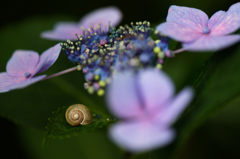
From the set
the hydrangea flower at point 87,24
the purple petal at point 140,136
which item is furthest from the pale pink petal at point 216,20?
the hydrangea flower at point 87,24

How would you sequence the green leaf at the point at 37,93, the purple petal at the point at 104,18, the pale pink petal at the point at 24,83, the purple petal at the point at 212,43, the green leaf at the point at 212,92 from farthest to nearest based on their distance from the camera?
1. the purple petal at the point at 104,18
2. the green leaf at the point at 37,93
3. the pale pink petal at the point at 24,83
4. the purple petal at the point at 212,43
5. the green leaf at the point at 212,92

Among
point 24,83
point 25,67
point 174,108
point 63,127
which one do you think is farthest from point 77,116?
point 174,108

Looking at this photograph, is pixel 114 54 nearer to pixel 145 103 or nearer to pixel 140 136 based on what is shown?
pixel 145 103

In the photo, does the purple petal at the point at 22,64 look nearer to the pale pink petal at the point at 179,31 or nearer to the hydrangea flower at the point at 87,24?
the hydrangea flower at the point at 87,24

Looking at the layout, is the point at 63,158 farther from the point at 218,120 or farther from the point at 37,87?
the point at 218,120

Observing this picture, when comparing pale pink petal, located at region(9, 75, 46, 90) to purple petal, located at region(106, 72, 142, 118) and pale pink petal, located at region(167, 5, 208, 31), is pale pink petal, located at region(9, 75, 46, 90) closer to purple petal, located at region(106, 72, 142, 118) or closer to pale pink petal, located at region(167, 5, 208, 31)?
purple petal, located at region(106, 72, 142, 118)

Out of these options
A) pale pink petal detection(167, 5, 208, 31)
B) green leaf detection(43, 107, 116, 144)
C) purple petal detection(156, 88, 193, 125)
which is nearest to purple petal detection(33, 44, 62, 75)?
green leaf detection(43, 107, 116, 144)
